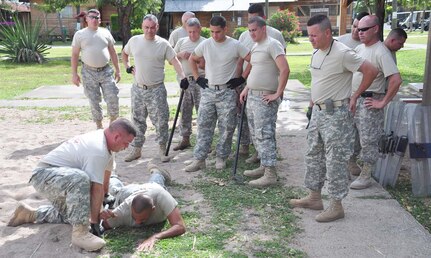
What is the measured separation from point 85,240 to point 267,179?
2136 millimetres

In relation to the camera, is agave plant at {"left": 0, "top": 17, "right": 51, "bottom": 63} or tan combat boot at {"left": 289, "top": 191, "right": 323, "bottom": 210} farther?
agave plant at {"left": 0, "top": 17, "right": 51, "bottom": 63}

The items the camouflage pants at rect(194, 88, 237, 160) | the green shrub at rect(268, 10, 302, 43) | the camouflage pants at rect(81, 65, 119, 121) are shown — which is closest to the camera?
the camouflage pants at rect(194, 88, 237, 160)

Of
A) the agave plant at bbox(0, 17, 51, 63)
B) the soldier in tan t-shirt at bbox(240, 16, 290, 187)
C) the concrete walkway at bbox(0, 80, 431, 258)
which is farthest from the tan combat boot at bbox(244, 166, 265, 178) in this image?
the agave plant at bbox(0, 17, 51, 63)

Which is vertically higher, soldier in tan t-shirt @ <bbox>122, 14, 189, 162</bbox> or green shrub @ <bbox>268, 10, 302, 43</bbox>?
green shrub @ <bbox>268, 10, 302, 43</bbox>

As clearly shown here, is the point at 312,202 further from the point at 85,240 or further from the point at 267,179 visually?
the point at 85,240

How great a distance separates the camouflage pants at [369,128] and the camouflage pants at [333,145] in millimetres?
847


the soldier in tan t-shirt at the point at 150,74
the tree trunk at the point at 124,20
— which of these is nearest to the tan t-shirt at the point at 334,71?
the soldier in tan t-shirt at the point at 150,74

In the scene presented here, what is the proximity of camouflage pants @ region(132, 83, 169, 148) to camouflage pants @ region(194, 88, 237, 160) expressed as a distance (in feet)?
1.98

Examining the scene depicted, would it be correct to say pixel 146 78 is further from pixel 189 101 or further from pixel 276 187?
pixel 276 187

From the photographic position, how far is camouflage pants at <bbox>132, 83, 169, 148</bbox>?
18.9 feet

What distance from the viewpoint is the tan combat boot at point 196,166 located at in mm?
5473

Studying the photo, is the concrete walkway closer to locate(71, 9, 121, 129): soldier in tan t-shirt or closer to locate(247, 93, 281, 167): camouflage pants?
locate(247, 93, 281, 167): camouflage pants

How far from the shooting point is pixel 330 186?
4012mm

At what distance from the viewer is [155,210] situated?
3.77 metres
